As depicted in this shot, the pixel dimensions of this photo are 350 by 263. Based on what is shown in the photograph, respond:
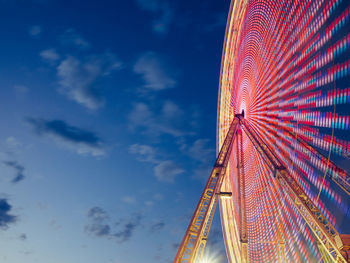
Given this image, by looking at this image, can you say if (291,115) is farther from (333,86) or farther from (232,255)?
(232,255)

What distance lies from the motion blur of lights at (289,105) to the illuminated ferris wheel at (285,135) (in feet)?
0.20

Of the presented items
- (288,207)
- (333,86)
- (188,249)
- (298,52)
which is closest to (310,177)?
(288,207)

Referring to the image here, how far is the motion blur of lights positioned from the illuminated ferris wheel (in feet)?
0.20

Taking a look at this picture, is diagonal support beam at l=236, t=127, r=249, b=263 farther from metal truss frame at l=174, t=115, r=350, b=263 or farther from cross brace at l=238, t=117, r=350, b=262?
cross brace at l=238, t=117, r=350, b=262

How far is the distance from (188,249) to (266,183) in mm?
7743

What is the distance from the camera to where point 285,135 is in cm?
2166

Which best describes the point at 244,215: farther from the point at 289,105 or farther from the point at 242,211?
the point at 289,105

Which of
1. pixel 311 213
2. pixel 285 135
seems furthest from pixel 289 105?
pixel 311 213

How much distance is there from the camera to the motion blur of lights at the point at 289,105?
1883 centimetres

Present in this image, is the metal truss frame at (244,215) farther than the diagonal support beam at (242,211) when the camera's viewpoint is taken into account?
No

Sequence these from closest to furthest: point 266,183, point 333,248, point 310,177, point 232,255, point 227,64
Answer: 1. point 333,248
2. point 310,177
3. point 266,183
4. point 232,255
5. point 227,64

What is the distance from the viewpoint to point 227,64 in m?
28.1

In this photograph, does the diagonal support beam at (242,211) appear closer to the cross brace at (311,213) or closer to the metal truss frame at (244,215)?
the metal truss frame at (244,215)

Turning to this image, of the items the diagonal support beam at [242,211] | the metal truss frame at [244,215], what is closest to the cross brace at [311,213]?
the metal truss frame at [244,215]
